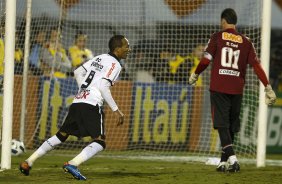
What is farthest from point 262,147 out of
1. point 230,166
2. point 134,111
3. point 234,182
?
point 134,111

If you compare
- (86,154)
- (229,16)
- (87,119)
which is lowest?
(86,154)

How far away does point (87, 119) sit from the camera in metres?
10.7

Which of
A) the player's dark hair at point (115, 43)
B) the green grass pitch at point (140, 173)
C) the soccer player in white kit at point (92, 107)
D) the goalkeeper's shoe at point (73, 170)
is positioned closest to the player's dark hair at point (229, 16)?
the player's dark hair at point (115, 43)

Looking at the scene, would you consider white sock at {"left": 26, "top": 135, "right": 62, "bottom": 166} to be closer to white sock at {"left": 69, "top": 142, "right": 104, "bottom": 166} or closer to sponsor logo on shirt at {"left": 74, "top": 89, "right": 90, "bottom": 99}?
white sock at {"left": 69, "top": 142, "right": 104, "bottom": 166}

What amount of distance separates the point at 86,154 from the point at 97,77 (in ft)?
3.14

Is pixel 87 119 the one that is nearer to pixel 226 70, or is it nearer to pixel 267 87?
pixel 226 70

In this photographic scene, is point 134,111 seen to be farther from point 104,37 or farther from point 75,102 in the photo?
point 75,102

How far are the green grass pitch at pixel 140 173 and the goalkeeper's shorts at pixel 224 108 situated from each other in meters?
0.70

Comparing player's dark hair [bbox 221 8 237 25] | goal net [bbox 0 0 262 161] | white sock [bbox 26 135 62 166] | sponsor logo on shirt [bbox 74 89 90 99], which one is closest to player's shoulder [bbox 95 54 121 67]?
sponsor logo on shirt [bbox 74 89 90 99]

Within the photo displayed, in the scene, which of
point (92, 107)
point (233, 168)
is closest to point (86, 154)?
point (92, 107)

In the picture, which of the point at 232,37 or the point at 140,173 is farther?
the point at 232,37

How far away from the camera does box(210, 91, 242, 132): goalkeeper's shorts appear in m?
11.9

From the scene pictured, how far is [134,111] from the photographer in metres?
17.6

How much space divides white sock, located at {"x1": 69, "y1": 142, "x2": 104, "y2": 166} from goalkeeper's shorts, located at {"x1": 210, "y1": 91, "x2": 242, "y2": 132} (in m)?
1.97
